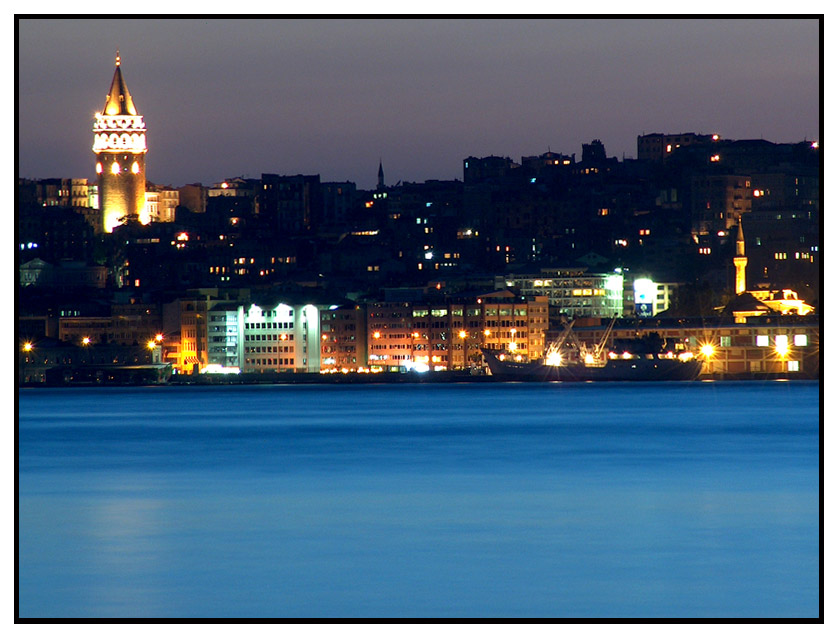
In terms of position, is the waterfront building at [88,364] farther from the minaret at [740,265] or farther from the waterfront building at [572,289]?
the minaret at [740,265]

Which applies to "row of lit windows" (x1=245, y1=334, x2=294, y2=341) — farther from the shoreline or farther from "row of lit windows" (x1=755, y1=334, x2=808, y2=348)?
"row of lit windows" (x1=755, y1=334, x2=808, y2=348)

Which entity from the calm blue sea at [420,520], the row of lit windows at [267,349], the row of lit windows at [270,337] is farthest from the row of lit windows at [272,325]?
the calm blue sea at [420,520]

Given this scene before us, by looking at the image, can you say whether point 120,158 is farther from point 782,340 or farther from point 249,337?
point 782,340

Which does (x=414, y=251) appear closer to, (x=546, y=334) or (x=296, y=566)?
(x=546, y=334)

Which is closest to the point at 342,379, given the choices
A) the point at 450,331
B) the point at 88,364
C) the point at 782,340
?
the point at 450,331

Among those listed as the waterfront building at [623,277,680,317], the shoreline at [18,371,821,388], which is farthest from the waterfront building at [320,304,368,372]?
the waterfront building at [623,277,680,317]
